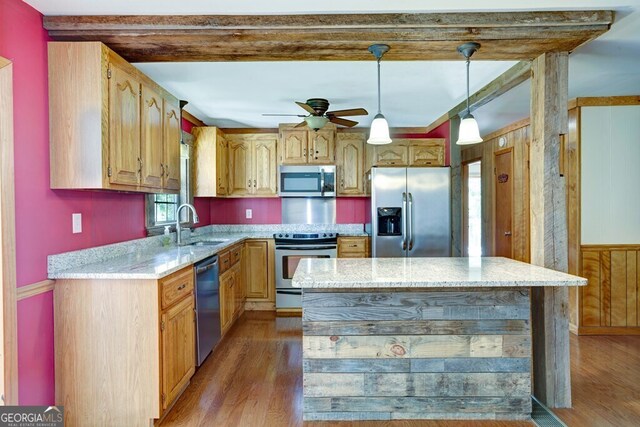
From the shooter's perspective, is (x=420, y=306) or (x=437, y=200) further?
(x=437, y=200)

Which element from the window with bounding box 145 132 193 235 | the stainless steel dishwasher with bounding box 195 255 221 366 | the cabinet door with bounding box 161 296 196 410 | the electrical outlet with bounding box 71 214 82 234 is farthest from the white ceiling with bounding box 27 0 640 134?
the cabinet door with bounding box 161 296 196 410

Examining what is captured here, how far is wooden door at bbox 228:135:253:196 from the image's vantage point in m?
4.87

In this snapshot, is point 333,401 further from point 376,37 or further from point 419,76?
point 419,76

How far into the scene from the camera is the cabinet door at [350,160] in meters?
4.89

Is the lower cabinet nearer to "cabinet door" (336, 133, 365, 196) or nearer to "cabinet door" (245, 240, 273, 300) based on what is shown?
"cabinet door" (245, 240, 273, 300)

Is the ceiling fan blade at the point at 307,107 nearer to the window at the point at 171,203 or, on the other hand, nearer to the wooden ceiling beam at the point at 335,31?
the wooden ceiling beam at the point at 335,31

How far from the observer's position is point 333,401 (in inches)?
86.3

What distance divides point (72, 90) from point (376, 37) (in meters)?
1.77

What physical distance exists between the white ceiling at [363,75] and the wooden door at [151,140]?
0.36 meters

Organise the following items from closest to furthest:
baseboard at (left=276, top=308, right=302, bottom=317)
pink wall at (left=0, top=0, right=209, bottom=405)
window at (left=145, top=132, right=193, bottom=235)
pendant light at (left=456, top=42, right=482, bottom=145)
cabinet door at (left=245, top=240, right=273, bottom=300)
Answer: pink wall at (left=0, top=0, right=209, bottom=405) → pendant light at (left=456, top=42, right=482, bottom=145) → window at (left=145, top=132, right=193, bottom=235) → baseboard at (left=276, top=308, right=302, bottom=317) → cabinet door at (left=245, top=240, right=273, bottom=300)

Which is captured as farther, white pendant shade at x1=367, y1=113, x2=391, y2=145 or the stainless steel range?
the stainless steel range

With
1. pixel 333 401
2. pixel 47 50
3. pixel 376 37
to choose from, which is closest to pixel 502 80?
pixel 376 37

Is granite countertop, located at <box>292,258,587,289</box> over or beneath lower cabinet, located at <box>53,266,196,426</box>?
over

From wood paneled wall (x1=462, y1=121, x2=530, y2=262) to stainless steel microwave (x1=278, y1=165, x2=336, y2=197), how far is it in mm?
2303
